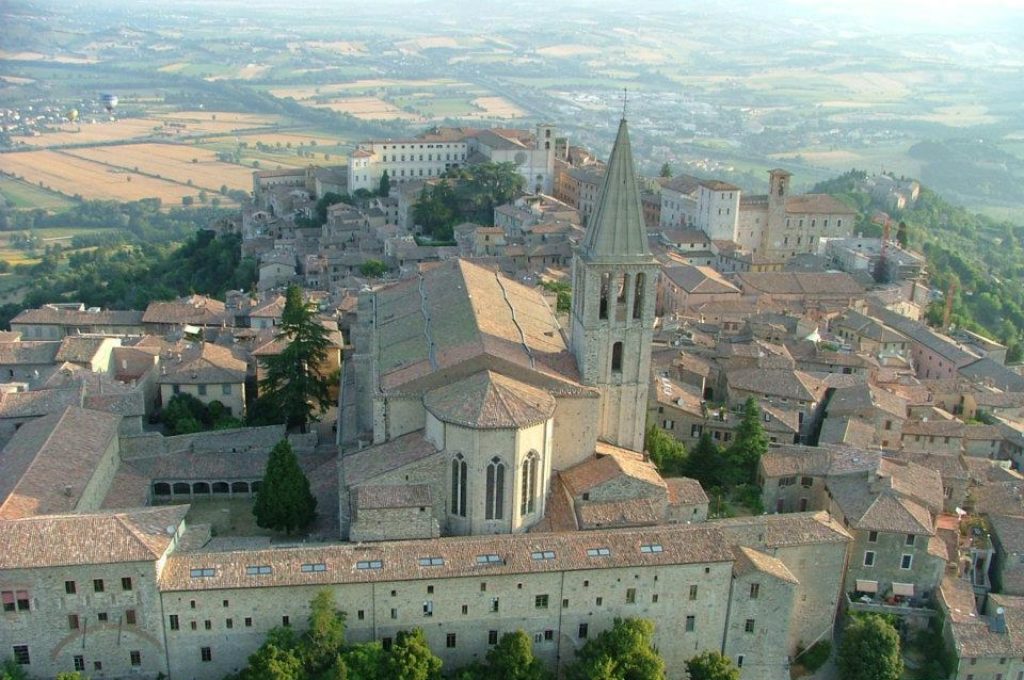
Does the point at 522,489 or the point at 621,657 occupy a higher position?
the point at 522,489

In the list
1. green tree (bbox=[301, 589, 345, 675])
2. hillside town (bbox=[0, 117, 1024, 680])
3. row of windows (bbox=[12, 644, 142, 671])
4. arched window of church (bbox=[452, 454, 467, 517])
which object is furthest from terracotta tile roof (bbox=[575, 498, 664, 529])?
row of windows (bbox=[12, 644, 142, 671])

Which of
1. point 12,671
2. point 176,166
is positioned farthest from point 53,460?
point 176,166

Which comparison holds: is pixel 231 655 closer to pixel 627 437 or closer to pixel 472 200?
pixel 627 437

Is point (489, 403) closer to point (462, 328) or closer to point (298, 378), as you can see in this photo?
point (462, 328)

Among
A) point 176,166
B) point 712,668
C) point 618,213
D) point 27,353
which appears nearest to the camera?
point 712,668

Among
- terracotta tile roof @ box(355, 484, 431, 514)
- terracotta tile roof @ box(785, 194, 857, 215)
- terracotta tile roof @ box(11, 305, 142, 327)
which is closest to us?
terracotta tile roof @ box(355, 484, 431, 514)

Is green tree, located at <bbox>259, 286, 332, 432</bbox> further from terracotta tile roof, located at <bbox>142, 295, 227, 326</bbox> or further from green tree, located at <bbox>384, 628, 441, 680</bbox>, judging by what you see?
green tree, located at <bbox>384, 628, 441, 680</bbox>

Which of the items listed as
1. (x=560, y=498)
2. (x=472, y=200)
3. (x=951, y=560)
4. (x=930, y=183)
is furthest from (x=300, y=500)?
(x=930, y=183)
